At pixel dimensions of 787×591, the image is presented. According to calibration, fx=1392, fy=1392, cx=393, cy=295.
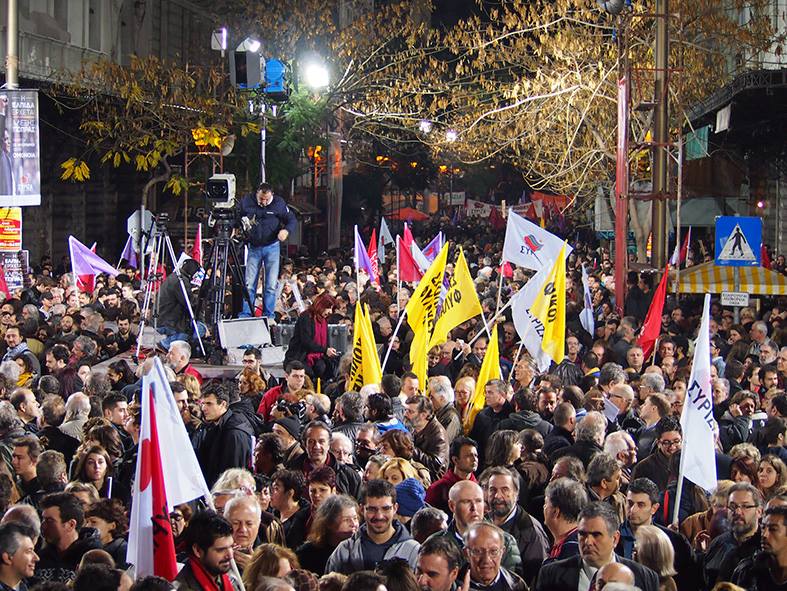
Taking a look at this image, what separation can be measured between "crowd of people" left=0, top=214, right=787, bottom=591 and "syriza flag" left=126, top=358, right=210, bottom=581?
0.52ft

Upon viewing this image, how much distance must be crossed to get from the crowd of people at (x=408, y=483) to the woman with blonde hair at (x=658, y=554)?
1 cm

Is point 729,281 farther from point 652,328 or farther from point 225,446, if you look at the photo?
point 225,446

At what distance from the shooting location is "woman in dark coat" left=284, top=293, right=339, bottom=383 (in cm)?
1554

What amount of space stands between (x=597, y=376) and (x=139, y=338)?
6807 mm

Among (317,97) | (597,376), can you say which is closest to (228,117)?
(317,97)

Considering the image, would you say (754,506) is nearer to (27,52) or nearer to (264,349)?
(264,349)

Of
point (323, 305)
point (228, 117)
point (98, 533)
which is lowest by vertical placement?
point (98, 533)

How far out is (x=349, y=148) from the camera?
5488 centimetres

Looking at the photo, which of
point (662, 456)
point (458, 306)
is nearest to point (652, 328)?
point (458, 306)

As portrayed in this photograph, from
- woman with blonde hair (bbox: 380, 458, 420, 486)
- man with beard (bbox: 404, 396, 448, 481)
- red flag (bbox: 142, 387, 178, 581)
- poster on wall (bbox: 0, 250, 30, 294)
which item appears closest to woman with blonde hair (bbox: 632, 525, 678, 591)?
woman with blonde hair (bbox: 380, 458, 420, 486)

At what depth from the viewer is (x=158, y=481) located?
6.96 meters

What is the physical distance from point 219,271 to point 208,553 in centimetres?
1206

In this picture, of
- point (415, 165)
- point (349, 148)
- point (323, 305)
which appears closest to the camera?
point (323, 305)

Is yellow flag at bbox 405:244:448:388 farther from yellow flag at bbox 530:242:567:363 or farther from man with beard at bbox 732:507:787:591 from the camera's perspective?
man with beard at bbox 732:507:787:591
